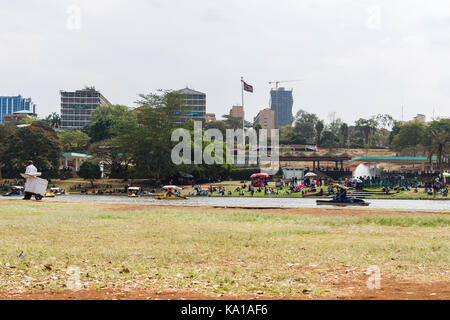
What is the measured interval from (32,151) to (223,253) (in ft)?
273

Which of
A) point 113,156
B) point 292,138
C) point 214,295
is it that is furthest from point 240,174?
point 292,138

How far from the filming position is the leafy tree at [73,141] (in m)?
121

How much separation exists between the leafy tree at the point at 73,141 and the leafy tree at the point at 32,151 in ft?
84.0

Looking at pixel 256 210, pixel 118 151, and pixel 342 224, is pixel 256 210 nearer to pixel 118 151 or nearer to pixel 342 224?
pixel 342 224

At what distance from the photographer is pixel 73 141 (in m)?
122

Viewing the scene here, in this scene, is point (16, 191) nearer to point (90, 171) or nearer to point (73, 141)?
point (90, 171)

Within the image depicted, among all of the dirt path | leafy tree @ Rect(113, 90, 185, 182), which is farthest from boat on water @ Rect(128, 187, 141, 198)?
the dirt path

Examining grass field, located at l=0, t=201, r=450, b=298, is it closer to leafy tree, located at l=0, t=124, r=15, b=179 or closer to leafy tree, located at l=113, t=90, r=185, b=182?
leafy tree, located at l=113, t=90, r=185, b=182

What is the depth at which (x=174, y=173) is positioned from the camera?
8931 centimetres

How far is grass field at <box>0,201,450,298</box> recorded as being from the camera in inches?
513

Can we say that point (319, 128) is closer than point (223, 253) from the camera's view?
No

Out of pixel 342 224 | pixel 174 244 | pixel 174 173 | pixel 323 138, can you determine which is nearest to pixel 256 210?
pixel 342 224

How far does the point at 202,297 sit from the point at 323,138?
609ft

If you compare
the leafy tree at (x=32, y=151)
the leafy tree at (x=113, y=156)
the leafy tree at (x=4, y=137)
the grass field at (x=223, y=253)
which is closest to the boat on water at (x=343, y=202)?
the grass field at (x=223, y=253)
